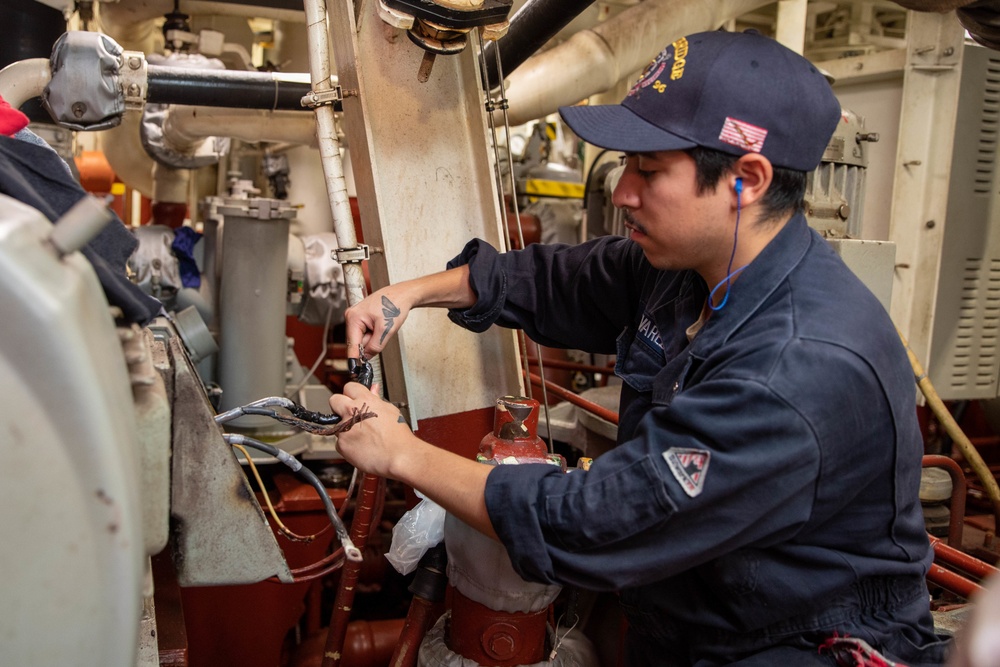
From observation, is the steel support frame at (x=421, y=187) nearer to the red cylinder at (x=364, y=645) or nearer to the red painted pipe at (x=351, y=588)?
the red painted pipe at (x=351, y=588)

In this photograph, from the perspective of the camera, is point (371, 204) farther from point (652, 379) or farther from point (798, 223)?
point (798, 223)

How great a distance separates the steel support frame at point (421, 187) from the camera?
1802mm

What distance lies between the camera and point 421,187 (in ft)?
6.13

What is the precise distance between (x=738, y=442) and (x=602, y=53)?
2168mm

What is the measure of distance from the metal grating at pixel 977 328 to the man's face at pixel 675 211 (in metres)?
2.03

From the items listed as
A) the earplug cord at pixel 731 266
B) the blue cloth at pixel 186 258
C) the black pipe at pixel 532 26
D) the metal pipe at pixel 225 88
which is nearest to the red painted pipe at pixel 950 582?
the earplug cord at pixel 731 266

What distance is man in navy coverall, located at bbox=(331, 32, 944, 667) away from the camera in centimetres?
105

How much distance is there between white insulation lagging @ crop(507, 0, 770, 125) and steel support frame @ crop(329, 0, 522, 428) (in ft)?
3.43

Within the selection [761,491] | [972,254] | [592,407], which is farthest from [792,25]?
[761,491]

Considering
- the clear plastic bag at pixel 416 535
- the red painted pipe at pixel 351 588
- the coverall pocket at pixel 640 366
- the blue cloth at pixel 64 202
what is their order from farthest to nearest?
the red painted pipe at pixel 351 588 → the clear plastic bag at pixel 416 535 → the coverall pocket at pixel 640 366 → the blue cloth at pixel 64 202

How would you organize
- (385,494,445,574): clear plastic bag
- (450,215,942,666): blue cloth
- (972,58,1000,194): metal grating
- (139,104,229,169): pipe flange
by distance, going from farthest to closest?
(139,104,229,169): pipe flange → (972,58,1000,194): metal grating → (385,494,445,574): clear plastic bag → (450,215,942,666): blue cloth

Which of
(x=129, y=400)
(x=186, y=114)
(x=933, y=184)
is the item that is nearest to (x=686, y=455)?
(x=129, y=400)

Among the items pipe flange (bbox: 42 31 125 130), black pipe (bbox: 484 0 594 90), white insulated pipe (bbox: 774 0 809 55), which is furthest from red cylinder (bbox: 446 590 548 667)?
white insulated pipe (bbox: 774 0 809 55)

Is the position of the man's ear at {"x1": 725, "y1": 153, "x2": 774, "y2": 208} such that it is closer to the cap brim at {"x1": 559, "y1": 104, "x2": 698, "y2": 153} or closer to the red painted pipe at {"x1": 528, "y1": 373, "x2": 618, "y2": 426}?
the cap brim at {"x1": 559, "y1": 104, "x2": 698, "y2": 153}
